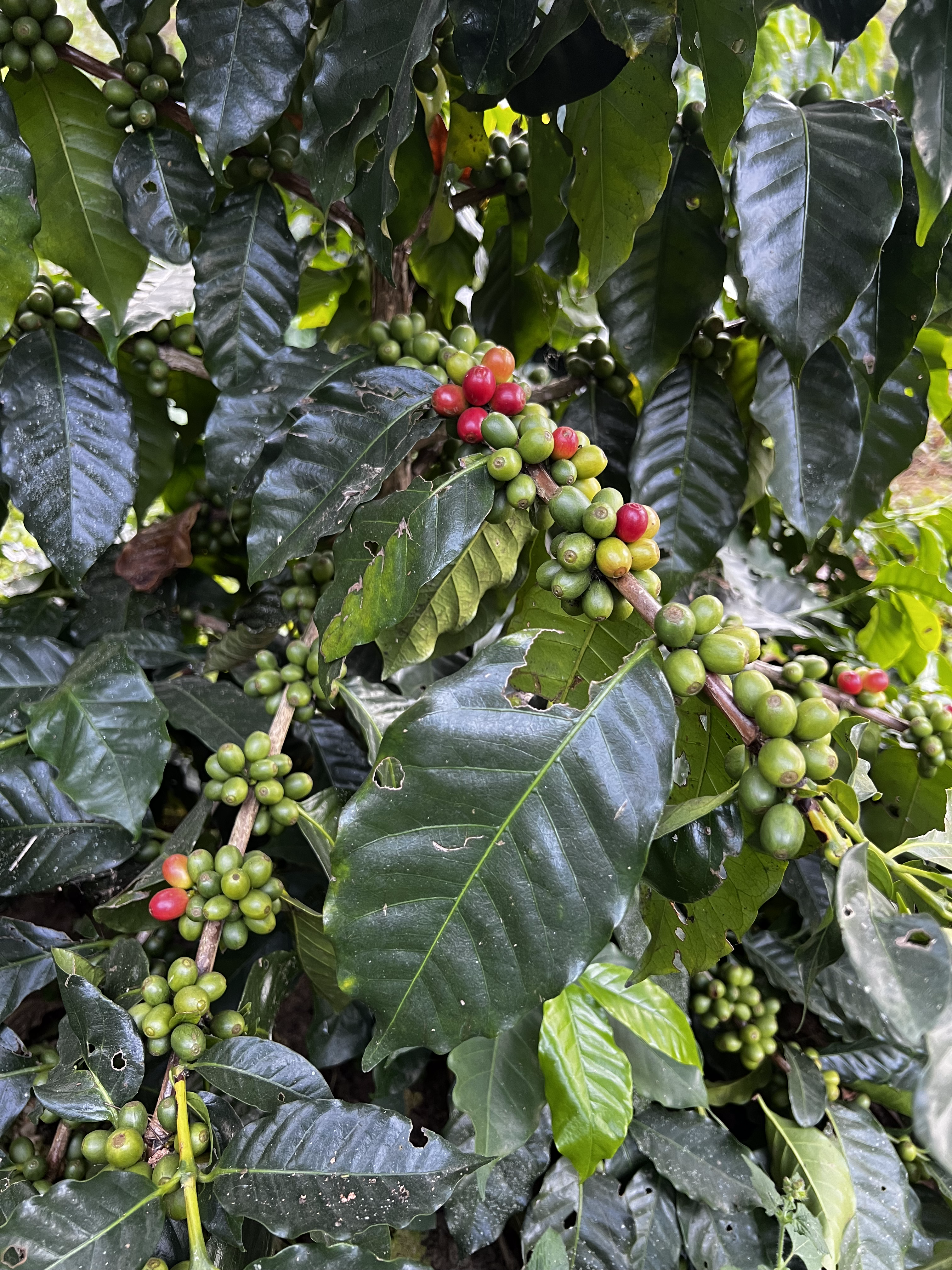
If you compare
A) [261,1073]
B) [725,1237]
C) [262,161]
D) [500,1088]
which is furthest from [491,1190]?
[262,161]

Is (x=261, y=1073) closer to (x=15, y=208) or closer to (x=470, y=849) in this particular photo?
(x=470, y=849)

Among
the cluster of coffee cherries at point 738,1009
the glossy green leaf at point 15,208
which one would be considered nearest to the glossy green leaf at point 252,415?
the glossy green leaf at point 15,208

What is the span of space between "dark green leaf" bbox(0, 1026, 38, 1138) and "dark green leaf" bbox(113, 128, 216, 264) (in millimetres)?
844

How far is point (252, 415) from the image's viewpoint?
0.89 m

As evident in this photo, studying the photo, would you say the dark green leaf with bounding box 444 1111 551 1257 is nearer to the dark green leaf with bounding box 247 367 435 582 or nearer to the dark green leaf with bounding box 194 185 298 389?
the dark green leaf with bounding box 247 367 435 582

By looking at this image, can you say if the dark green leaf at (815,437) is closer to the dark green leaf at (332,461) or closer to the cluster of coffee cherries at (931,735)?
the cluster of coffee cherries at (931,735)

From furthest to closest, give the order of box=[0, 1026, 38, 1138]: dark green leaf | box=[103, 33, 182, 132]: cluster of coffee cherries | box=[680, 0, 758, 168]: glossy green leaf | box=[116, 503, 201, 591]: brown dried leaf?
1. box=[116, 503, 201, 591]: brown dried leaf
2. box=[103, 33, 182, 132]: cluster of coffee cherries
3. box=[0, 1026, 38, 1138]: dark green leaf
4. box=[680, 0, 758, 168]: glossy green leaf

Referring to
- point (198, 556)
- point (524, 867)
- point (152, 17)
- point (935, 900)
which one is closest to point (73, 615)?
point (198, 556)

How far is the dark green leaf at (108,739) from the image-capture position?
79 cm

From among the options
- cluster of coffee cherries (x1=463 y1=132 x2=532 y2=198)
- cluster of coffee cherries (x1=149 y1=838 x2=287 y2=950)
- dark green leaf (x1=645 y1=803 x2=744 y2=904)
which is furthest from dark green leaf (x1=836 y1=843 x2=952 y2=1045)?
cluster of coffee cherries (x1=463 y1=132 x2=532 y2=198)

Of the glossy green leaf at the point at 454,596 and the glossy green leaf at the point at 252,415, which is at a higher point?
the glossy green leaf at the point at 252,415

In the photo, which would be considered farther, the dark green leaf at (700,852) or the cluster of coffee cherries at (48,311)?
the cluster of coffee cherries at (48,311)

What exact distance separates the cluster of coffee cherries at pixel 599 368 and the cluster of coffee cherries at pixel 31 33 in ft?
2.35

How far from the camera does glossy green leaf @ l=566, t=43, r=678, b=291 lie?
2.43 feet
